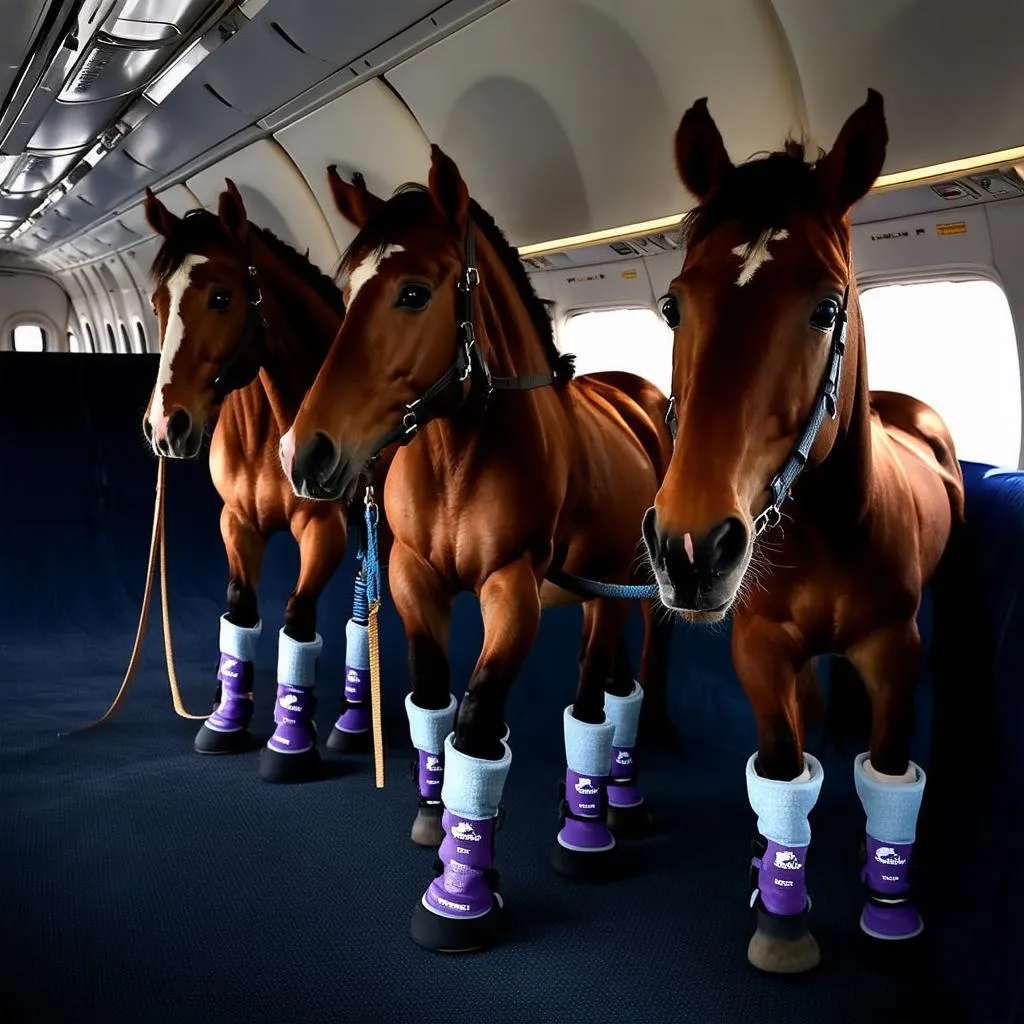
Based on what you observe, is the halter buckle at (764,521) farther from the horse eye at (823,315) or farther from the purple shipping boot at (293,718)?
the purple shipping boot at (293,718)

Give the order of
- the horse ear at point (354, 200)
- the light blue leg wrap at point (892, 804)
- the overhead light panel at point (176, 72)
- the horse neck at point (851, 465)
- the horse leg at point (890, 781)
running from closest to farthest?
the horse neck at point (851, 465) → the horse leg at point (890, 781) → the light blue leg wrap at point (892, 804) → the horse ear at point (354, 200) → the overhead light panel at point (176, 72)

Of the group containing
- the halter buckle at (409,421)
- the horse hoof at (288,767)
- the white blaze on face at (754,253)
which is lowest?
the horse hoof at (288,767)

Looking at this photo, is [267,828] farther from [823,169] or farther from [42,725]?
[823,169]

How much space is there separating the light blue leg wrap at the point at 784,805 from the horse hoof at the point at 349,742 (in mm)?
2525

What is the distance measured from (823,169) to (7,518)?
6392mm

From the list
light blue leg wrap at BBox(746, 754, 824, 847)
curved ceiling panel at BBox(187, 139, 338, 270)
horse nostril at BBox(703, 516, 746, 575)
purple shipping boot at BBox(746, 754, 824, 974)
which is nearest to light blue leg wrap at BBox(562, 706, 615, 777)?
purple shipping boot at BBox(746, 754, 824, 974)

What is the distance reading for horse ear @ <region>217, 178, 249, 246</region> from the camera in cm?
384

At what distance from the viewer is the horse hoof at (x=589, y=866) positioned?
3314mm

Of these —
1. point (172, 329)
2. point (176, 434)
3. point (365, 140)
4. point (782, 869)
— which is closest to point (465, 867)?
point (782, 869)

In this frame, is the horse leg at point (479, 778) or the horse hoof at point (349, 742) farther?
the horse hoof at point (349, 742)

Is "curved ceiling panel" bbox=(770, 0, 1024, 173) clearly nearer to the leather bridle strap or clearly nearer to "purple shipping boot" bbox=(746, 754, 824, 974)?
the leather bridle strap

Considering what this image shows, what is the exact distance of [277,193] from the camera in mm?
8094

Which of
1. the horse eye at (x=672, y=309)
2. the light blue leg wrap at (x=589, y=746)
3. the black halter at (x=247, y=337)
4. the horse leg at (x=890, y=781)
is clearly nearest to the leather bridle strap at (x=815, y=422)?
the horse eye at (x=672, y=309)

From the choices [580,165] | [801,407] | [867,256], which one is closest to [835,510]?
[801,407]
